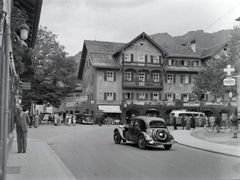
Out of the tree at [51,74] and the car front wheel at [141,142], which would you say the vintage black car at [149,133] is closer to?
the car front wheel at [141,142]

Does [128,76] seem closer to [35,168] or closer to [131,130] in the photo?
[131,130]

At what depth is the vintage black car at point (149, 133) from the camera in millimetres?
15500

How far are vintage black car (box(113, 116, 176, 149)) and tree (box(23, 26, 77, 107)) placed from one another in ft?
63.8

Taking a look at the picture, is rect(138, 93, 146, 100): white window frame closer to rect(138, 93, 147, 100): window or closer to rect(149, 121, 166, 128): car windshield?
rect(138, 93, 147, 100): window

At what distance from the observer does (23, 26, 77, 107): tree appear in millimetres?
35750

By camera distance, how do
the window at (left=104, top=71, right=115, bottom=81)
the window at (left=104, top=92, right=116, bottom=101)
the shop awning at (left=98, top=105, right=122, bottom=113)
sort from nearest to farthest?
the shop awning at (left=98, top=105, right=122, bottom=113) → the window at (left=104, top=92, right=116, bottom=101) → the window at (left=104, top=71, right=115, bottom=81)

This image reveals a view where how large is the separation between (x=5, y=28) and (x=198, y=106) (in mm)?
47608

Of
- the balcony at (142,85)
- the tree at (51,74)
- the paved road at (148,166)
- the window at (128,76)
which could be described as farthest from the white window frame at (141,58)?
the paved road at (148,166)

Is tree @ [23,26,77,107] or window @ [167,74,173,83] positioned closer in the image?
tree @ [23,26,77,107]

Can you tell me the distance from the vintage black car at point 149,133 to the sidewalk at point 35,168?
4516 mm

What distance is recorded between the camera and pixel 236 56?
27.6 metres

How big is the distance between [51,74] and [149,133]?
28.0 metres

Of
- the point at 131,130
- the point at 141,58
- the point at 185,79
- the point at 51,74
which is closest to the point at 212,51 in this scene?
the point at 185,79

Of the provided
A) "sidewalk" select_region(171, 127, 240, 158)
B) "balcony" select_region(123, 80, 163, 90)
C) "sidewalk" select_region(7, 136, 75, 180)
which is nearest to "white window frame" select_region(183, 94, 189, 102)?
"balcony" select_region(123, 80, 163, 90)
